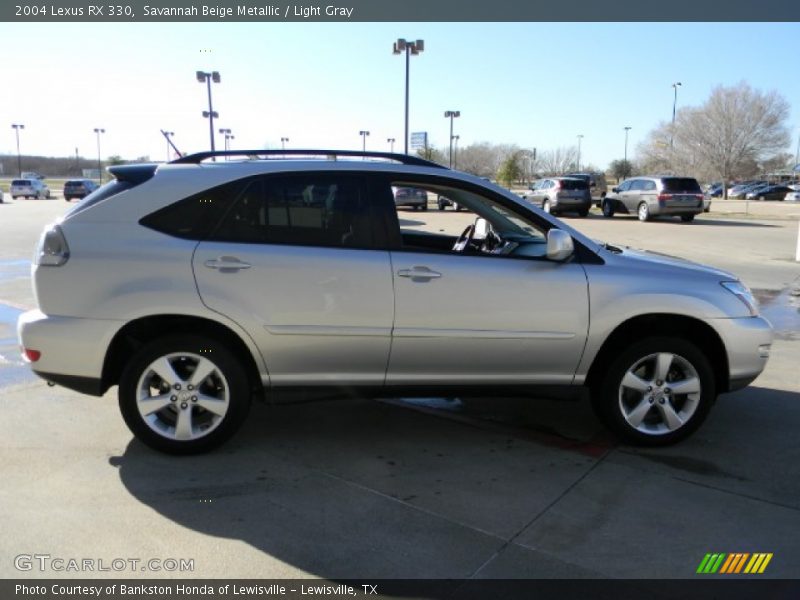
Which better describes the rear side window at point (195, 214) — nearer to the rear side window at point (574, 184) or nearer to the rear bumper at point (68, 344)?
the rear bumper at point (68, 344)

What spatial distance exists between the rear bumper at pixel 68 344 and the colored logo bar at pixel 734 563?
10.8 feet

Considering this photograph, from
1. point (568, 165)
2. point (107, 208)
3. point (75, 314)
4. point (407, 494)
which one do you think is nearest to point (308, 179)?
point (107, 208)

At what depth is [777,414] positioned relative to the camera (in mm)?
4816

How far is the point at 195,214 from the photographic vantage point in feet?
12.6

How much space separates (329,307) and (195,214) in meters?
0.97

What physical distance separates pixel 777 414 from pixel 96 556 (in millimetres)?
4609

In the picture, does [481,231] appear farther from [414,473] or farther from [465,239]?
[414,473]

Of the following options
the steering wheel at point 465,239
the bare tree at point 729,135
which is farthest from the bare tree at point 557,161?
the steering wheel at point 465,239

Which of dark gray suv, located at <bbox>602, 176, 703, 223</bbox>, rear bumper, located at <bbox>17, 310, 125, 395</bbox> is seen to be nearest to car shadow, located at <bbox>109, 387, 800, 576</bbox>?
rear bumper, located at <bbox>17, 310, 125, 395</bbox>

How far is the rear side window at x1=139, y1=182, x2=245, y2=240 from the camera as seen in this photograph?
381 cm

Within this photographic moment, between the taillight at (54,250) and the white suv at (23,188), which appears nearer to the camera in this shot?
the taillight at (54,250)

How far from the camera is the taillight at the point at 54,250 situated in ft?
12.1

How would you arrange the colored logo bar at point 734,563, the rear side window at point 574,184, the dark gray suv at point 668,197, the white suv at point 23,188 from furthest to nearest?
the white suv at point 23,188 → the rear side window at point 574,184 → the dark gray suv at point 668,197 → the colored logo bar at point 734,563

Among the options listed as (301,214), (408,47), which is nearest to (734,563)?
(301,214)
